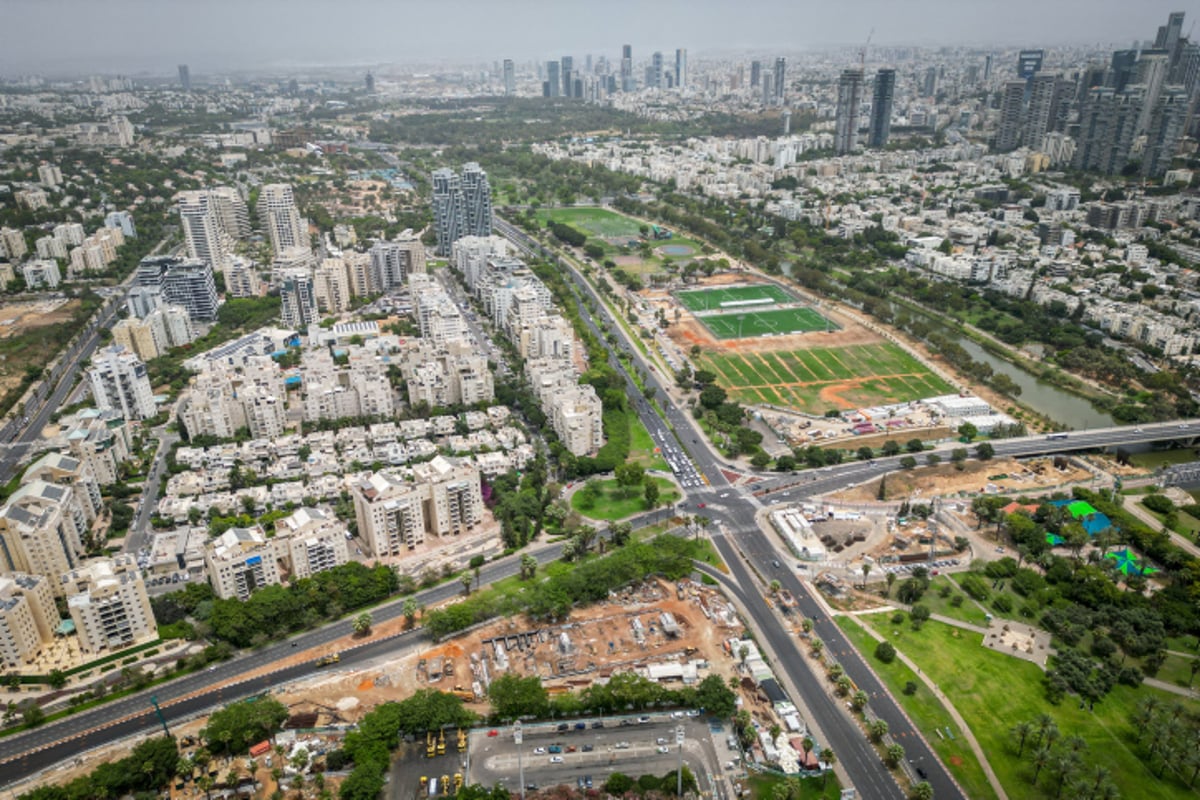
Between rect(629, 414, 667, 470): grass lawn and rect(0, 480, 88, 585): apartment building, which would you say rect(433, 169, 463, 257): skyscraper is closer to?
rect(629, 414, 667, 470): grass lawn

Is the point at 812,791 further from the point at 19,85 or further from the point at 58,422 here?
the point at 19,85

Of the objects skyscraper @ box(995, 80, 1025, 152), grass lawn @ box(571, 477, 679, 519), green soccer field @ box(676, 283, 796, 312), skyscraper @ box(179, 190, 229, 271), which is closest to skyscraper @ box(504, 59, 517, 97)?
skyscraper @ box(995, 80, 1025, 152)

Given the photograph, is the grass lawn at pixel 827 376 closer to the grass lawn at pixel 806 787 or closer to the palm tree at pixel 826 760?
the palm tree at pixel 826 760

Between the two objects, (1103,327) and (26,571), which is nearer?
(26,571)

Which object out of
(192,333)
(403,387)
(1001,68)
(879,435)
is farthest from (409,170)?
(1001,68)

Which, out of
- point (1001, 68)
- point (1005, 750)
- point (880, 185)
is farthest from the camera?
point (1001, 68)
